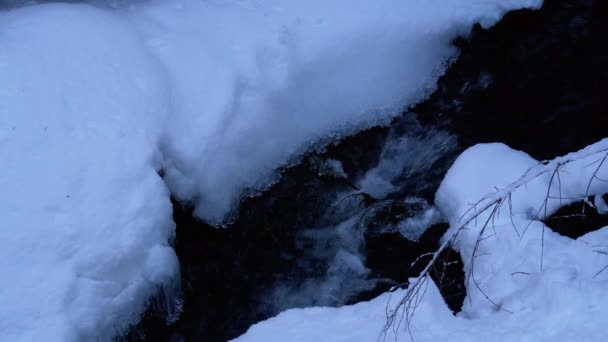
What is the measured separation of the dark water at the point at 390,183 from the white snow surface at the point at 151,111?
0.23 meters

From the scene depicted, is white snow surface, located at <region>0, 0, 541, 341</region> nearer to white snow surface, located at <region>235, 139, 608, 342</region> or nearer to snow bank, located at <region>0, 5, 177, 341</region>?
snow bank, located at <region>0, 5, 177, 341</region>

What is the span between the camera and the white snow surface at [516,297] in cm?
250

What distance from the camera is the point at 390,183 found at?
178 inches

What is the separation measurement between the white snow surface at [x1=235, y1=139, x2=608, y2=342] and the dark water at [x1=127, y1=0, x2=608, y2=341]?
0.42m

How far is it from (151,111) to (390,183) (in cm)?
223

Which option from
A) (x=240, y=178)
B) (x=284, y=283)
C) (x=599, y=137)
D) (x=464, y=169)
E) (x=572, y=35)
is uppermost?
(x=572, y=35)

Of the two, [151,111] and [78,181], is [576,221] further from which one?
[78,181]

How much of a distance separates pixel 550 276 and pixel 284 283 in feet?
6.81

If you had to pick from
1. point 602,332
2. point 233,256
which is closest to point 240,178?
point 233,256

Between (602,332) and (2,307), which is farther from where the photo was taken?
(2,307)

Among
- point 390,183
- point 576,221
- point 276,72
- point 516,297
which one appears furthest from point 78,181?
point 576,221

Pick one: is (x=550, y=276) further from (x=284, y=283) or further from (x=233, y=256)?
(x=233, y=256)

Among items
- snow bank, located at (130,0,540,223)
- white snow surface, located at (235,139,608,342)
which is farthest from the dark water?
white snow surface, located at (235,139,608,342)

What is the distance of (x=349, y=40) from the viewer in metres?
4.71
